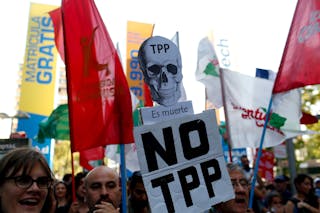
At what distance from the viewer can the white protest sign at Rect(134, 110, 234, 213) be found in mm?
2523

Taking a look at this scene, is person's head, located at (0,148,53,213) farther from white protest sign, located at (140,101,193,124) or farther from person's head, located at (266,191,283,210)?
person's head, located at (266,191,283,210)

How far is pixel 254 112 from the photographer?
5.50 meters

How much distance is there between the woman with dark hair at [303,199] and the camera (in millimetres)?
5305

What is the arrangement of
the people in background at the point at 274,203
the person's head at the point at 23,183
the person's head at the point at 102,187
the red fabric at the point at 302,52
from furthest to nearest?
the people in background at the point at 274,203, the red fabric at the point at 302,52, the person's head at the point at 102,187, the person's head at the point at 23,183

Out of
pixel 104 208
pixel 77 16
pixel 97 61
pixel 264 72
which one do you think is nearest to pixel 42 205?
pixel 104 208

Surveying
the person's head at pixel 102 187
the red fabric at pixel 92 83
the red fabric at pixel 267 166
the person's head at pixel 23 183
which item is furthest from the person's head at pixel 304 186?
the red fabric at pixel 267 166

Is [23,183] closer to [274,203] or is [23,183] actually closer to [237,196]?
[237,196]

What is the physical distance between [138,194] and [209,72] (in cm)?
309

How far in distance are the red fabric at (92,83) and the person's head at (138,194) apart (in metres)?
0.65

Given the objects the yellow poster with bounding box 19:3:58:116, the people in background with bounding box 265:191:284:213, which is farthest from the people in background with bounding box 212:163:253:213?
the yellow poster with bounding box 19:3:58:116

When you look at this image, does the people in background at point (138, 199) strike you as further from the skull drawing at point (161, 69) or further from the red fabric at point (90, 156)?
the red fabric at point (90, 156)

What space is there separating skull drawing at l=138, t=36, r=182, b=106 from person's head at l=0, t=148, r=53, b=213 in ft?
3.18

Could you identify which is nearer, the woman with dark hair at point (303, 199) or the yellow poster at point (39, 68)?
the woman with dark hair at point (303, 199)

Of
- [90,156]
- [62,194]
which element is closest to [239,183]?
[62,194]
